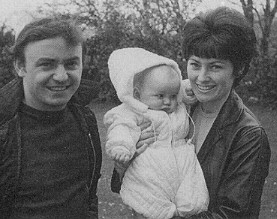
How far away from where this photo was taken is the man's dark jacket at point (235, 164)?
291cm

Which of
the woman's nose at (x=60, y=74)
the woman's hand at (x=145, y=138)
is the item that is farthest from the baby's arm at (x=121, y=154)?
the woman's nose at (x=60, y=74)

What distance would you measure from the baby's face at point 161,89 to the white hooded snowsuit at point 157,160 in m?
0.04

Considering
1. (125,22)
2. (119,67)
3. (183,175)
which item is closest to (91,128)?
(119,67)

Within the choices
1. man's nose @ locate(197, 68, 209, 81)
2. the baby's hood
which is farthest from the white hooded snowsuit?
man's nose @ locate(197, 68, 209, 81)

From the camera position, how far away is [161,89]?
3221 mm

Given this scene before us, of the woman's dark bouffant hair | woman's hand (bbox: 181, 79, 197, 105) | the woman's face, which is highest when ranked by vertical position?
the woman's dark bouffant hair

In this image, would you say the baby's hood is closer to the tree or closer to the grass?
the grass

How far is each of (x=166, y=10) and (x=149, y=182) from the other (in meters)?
13.3

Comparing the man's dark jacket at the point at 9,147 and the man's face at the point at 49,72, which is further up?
the man's face at the point at 49,72

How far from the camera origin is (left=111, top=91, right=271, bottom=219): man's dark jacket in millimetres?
2908

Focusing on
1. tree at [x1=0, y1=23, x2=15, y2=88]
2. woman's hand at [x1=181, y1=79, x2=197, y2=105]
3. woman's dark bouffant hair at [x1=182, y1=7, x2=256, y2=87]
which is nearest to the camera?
woman's dark bouffant hair at [x1=182, y1=7, x2=256, y2=87]

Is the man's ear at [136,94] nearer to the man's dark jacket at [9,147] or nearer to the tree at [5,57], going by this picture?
the man's dark jacket at [9,147]

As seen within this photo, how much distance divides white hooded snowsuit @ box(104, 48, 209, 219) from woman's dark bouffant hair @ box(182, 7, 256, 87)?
0.99 feet

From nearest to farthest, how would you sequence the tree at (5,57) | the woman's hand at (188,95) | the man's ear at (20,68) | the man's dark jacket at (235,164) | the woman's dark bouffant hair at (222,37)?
1. the man's dark jacket at (235,164)
2. the woman's dark bouffant hair at (222,37)
3. the man's ear at (20,68)
4. the woman's hand at (188,95)
5. the tree at (5,57)
